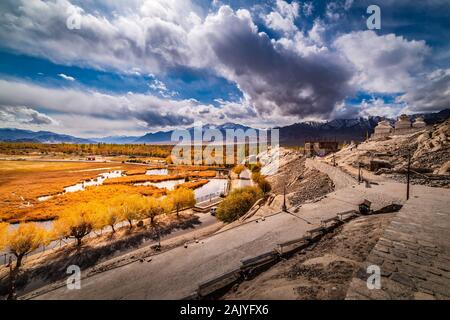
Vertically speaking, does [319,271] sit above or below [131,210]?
above

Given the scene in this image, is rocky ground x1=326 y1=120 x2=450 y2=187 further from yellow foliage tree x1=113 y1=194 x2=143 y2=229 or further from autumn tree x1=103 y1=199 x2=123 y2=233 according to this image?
autumn tree x1=103 y1=199 x2=123 y2=233

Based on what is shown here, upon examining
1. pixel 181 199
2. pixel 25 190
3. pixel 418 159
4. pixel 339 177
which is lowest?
pixel 25 190

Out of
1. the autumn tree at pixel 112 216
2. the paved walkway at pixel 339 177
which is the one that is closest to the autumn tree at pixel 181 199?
the autumn tree at pixel 112 216

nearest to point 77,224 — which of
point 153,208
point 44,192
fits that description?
point 153,208

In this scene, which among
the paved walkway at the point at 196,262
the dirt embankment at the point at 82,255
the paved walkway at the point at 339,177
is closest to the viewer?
the paved walkway at the point at 196,262

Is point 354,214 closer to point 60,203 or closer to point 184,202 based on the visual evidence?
point 184,202

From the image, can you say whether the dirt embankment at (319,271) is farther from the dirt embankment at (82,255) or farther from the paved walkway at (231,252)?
the dirt embankment at (82,255)

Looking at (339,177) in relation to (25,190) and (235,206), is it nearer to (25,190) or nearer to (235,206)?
(235,206)

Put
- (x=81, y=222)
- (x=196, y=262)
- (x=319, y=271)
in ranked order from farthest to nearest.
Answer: (x=81, y=222) < (x=196, y=262) < (x=319, y=271)
